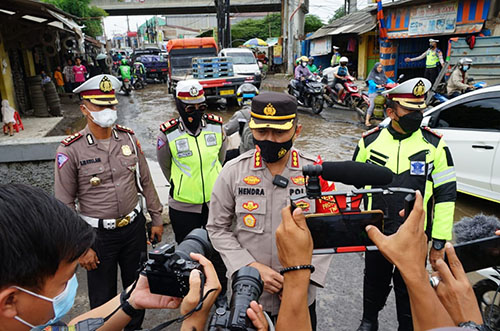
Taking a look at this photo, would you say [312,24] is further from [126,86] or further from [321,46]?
[126,86]

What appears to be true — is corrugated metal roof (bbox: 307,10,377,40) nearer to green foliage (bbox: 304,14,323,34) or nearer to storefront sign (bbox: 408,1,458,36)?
storefront sign (bbox: 408,1,458,36)

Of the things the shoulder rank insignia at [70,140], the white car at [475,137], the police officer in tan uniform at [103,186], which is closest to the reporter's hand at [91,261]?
the police officer in tan uniform at [103,186]

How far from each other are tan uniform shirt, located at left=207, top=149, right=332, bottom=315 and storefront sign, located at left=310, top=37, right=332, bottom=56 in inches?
764

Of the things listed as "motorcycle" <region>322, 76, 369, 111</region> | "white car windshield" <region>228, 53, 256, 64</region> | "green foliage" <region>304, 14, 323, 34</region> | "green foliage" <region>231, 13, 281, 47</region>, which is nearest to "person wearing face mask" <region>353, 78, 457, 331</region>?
"motorcycle" <region>322, 76, 369, 111</region>

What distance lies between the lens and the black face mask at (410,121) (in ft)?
7.82

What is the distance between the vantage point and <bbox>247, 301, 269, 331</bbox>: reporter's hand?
1.10 meters

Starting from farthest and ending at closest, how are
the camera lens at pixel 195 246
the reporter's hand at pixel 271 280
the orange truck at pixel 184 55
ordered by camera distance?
the orange truck at pixel 184 55
the reporter's hand at pixel 271 280
the camera lens at pixel 195 246

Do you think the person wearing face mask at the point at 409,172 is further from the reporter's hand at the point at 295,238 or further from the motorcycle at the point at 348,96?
the motorcycle at the point at 348,96

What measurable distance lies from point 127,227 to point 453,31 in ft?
39.3

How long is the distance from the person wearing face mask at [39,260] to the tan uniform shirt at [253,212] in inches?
25.3

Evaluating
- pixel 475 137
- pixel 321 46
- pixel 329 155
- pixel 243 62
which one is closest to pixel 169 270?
pixel 475 137

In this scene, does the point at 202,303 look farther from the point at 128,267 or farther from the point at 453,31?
the point at 453,31

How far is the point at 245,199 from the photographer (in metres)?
1.82

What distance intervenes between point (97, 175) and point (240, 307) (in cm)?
166
